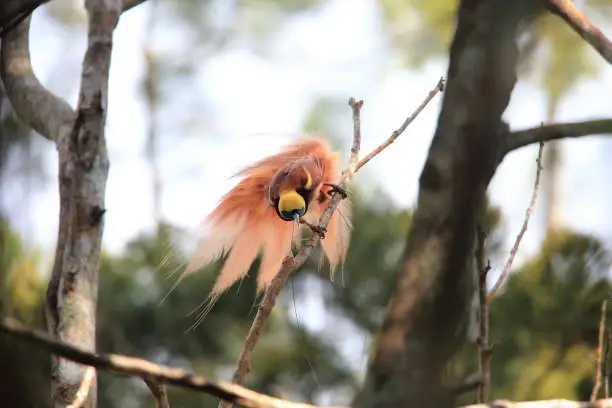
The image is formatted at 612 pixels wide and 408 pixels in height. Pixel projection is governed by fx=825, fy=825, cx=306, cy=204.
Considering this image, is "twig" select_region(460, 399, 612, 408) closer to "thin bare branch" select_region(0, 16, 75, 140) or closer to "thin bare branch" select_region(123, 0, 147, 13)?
"thin bare branch" select_region(0, 16, 75, 140)

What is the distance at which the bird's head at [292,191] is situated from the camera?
1.72m

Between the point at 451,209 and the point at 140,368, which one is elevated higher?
the point at 451,209

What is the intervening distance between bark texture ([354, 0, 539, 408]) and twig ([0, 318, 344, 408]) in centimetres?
16

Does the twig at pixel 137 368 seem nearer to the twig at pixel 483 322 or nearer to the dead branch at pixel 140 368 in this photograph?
the dead branch at pixel 140 368

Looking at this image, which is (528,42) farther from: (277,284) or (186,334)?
(186,334)

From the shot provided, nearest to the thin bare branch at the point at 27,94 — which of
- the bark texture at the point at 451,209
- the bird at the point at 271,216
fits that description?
the bird at the point at 271,216

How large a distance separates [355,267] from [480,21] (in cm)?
223

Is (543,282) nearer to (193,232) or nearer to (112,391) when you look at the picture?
(193,232)

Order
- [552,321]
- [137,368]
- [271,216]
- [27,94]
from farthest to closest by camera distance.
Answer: [552,321] < [271,216] < [27,94] < [137,368]

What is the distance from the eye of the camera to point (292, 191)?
1.76m

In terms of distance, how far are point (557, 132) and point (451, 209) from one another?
0.40m

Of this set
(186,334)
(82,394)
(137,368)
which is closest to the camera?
(137,368)

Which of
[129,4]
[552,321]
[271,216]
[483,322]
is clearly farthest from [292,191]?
[552,321]

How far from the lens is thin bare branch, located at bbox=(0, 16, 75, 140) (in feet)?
4.88
